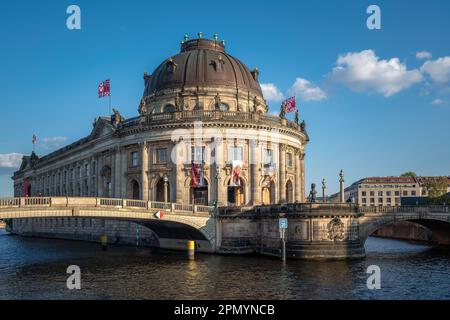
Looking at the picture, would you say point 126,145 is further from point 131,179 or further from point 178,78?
point 178,78

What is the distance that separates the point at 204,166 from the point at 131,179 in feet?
42.1

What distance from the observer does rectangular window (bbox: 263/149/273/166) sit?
226 feet

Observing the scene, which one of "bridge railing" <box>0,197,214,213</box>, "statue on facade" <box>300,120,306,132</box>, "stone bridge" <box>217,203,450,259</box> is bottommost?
"stone bridge" <box>217,203,450,259</box>

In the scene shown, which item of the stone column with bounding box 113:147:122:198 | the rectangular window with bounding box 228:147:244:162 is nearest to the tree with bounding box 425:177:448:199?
the rectangular window with bounding box 228:147:244:162

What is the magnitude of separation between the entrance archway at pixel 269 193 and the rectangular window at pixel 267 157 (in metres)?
2.99

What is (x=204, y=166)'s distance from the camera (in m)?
66.4

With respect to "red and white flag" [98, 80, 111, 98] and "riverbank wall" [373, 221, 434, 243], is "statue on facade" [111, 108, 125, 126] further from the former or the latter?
"riverbank wall" [373, 221, 434, 243]

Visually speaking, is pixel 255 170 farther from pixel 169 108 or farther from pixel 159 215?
pixel 159 215

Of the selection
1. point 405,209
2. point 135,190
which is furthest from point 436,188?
point 135,190

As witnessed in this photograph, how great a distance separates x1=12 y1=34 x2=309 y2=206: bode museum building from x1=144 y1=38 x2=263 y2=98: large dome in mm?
160

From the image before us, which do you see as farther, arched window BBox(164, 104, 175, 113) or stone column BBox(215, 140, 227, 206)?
arched window BBox(164, 104, 175, 113)

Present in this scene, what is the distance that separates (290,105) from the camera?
235 feet
